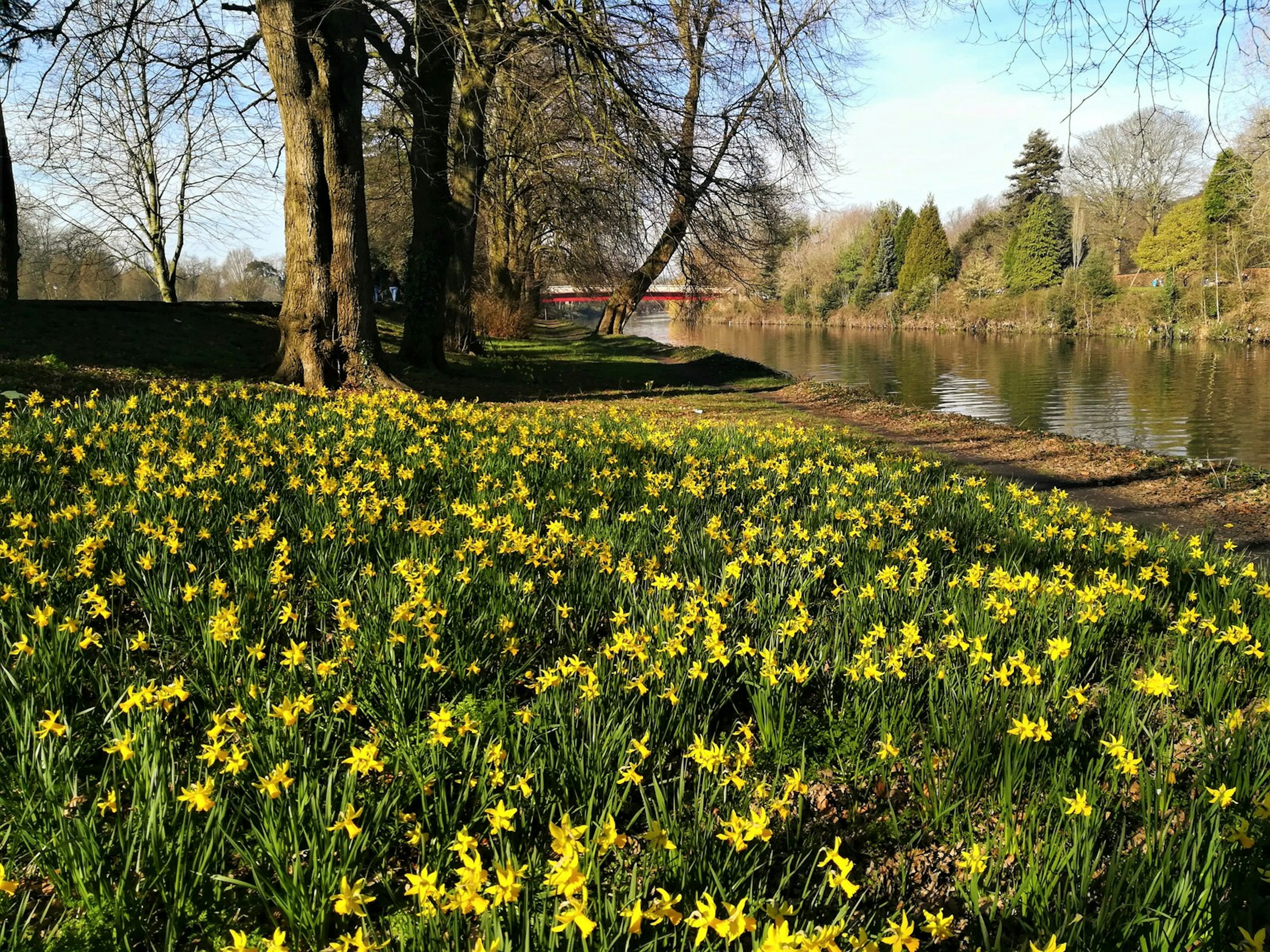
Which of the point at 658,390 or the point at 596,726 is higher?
the point at 658,390

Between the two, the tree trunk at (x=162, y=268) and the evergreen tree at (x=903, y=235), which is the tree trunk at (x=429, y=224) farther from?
the evergreen tree at (x=903, y=235)

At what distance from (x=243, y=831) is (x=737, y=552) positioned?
246 cm

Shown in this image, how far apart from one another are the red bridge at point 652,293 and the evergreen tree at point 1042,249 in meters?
22.1

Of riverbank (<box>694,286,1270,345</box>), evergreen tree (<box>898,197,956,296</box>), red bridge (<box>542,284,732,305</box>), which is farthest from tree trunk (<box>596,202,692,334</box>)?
evergreen tree (<box>898,197,956,296</box>)

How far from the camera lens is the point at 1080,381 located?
24.3 meters

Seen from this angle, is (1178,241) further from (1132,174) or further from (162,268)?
(162,268)

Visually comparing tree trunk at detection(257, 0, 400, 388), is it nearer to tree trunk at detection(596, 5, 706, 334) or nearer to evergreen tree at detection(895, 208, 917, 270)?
tree trunk at detection(596, 5, 706, 334)

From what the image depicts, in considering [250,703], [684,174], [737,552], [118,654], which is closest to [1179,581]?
[737,552]

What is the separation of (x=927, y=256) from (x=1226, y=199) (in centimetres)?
2394

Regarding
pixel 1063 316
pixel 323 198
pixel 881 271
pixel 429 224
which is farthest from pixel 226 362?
pixel 881 271

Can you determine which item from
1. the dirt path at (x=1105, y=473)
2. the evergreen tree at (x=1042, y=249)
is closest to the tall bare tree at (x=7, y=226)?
the dirt path at (x=1105, y=473)

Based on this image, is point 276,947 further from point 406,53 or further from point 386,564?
point 406,53

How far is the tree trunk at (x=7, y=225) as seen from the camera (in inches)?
592

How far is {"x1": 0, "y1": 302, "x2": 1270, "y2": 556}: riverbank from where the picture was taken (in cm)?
847
